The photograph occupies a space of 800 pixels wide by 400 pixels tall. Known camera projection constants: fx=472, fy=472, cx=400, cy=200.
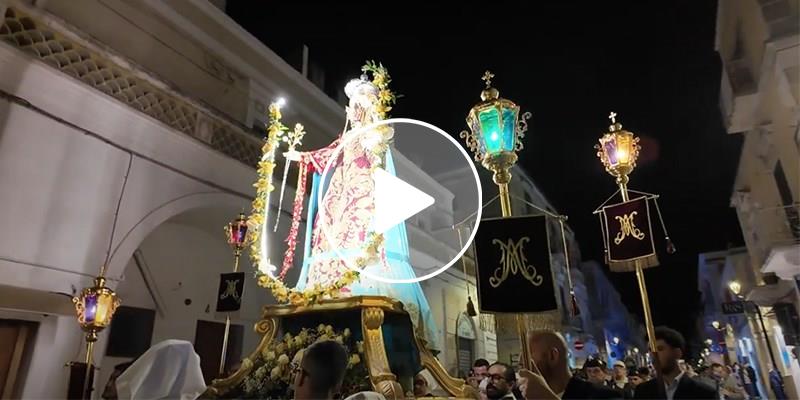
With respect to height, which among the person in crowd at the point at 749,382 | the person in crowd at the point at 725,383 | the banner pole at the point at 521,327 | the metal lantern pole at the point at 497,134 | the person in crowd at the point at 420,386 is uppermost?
the metal lantern pole at the point at 497,134

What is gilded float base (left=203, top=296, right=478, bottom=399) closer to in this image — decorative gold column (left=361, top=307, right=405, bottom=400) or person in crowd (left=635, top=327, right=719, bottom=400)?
decorative gold column (left=361, top=307, right=405, bottom=400)

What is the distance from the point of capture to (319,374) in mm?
2211

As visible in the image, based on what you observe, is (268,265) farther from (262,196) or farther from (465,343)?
(465,343)

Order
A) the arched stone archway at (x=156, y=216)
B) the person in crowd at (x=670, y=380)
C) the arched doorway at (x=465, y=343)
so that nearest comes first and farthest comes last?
the person in crowd at (x=670, y=380) → the arched stone archway at (x=156, y=216) → the arched doorway at (x=465, y=343)

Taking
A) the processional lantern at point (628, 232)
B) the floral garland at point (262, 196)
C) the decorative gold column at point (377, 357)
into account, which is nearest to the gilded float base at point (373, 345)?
the decorative gold column at point (377, 357)

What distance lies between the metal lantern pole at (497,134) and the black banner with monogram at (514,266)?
1.06 ft

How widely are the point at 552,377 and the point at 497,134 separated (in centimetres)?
198

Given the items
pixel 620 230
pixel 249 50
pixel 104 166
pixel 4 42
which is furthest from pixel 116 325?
pixel 620 230

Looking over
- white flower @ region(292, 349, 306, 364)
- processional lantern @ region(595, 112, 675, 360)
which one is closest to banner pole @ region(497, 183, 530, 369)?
processional lantern @ region(595, 112, 675, 360)

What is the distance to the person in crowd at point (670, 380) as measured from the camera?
2812mm

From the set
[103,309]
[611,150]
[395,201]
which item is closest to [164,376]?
[103,309]

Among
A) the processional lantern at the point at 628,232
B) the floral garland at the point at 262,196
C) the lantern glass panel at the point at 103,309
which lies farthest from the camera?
the floral garland at the point at 262,196

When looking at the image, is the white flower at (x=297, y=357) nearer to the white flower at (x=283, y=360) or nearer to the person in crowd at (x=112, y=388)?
the white flower at (x=283, y=360)

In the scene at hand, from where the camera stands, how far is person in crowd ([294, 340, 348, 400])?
2.21 metres
